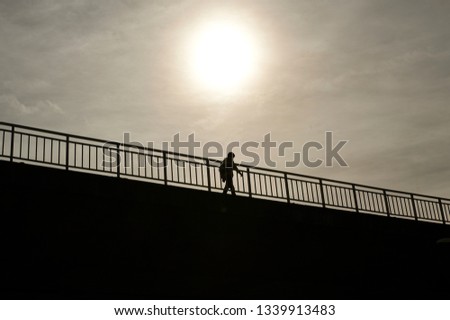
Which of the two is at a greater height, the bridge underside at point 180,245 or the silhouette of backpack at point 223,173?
the silhouette of backpack at point 223,173

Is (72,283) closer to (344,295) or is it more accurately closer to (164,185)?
(164,185)

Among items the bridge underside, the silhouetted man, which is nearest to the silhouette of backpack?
the silhouetted man

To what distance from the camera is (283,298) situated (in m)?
19.3

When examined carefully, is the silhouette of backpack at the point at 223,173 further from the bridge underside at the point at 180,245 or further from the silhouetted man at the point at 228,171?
the bridge underside at the point at 180,245

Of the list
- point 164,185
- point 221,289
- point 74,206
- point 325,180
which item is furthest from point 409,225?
point 74,206

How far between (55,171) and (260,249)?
7.14m

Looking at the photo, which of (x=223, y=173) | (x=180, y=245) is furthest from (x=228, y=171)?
(x=180, y=245)

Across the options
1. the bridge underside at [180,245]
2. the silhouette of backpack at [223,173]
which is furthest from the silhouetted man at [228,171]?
the bridge underside at [180,245]

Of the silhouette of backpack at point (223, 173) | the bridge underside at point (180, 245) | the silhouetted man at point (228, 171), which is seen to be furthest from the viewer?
the silhouette of backpack at point (223, 173)

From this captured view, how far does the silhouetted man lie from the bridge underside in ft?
2.92

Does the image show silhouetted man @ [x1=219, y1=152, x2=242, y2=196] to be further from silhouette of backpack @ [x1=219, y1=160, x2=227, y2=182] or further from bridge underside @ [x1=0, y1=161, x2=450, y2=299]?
bridge underside @ [x1=0, y1=161, x2=450, y2=299]

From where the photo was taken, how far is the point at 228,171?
66.7ft

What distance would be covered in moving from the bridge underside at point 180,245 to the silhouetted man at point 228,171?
0.89 meters

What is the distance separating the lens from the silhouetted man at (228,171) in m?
20.2
